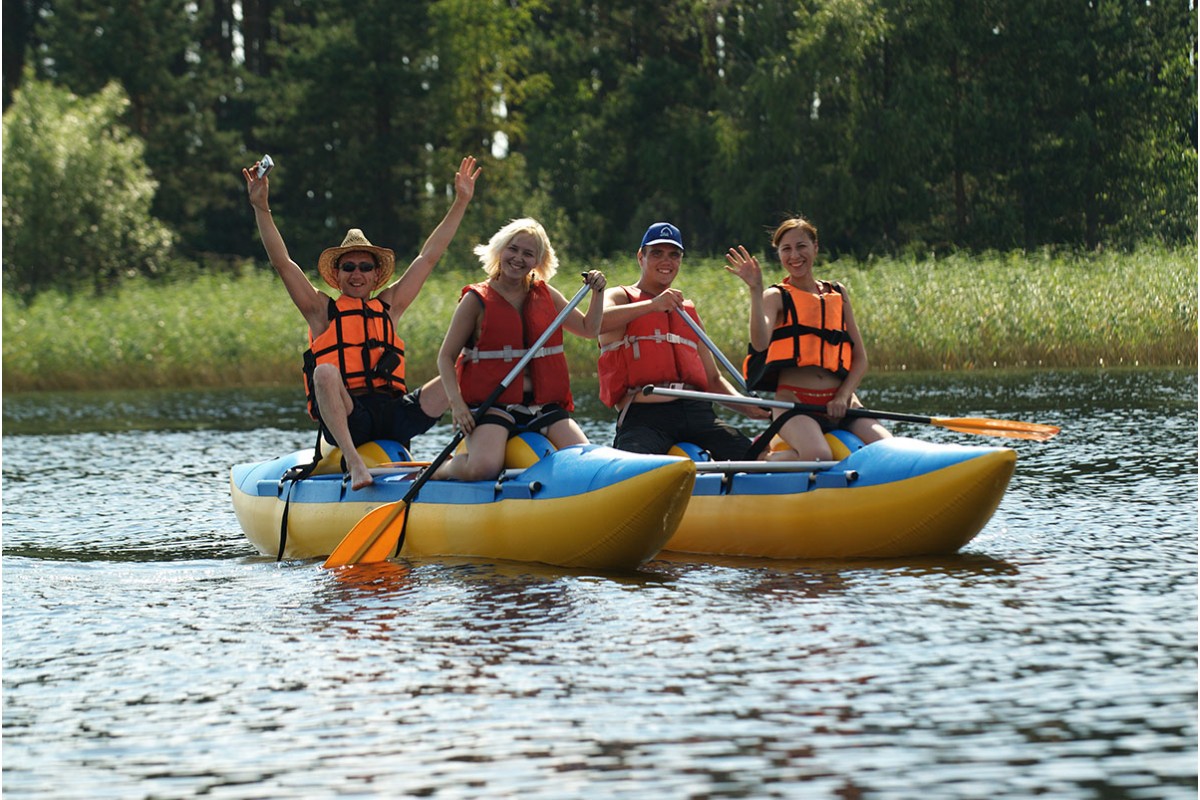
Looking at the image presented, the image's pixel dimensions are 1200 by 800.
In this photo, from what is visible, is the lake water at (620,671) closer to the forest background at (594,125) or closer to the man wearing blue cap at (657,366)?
the man wearing blue cap at (657,366)

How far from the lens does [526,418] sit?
732 cm

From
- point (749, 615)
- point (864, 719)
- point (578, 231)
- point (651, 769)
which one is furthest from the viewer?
point (578, 231)

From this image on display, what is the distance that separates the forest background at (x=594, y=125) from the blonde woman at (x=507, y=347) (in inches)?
630

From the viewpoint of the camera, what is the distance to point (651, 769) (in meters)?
4.20

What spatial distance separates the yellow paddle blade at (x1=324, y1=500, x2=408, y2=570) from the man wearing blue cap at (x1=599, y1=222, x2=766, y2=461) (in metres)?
1.00

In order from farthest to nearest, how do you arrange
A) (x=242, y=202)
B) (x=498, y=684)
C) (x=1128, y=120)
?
(x=242, y=202) < (x=1128, y=120) < (x=498, y=684)

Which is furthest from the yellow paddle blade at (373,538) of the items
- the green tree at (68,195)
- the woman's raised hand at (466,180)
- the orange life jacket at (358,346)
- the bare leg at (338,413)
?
the green tree at (68,195)

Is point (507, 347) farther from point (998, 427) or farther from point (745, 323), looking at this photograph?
point (745, 323)

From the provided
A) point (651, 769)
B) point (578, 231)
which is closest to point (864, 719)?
point (651, 769)

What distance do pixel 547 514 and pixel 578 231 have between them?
32042 mm

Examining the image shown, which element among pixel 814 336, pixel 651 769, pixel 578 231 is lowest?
pixel 651 769

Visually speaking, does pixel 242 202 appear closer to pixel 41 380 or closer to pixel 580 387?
pixel 41 380

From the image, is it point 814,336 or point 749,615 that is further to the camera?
point 814,336

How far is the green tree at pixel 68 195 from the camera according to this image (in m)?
31.6
